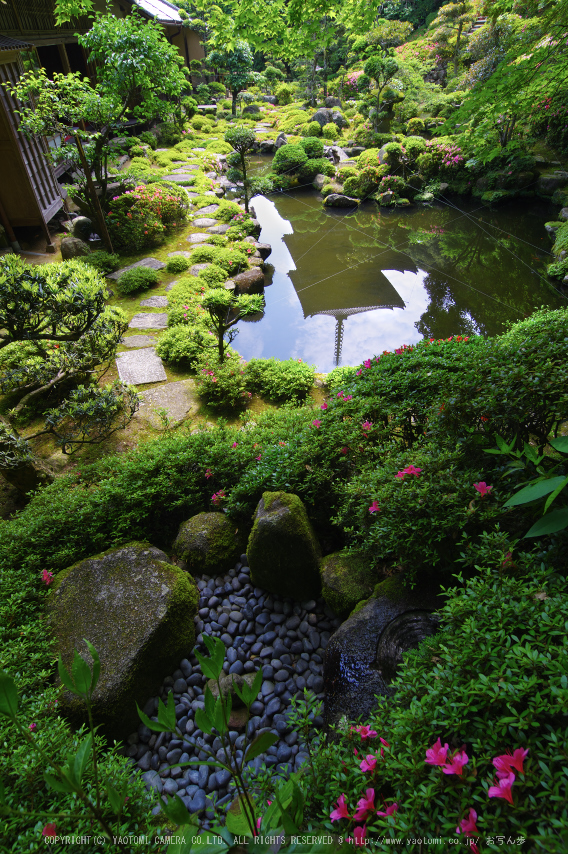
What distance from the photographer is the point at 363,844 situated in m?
1.31

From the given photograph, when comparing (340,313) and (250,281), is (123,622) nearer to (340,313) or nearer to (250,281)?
(340,313)

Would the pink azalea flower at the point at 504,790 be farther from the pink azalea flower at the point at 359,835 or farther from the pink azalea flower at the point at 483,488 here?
the pink azalea flower at the point at 483,488

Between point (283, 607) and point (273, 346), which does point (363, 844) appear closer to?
point (283, 607)

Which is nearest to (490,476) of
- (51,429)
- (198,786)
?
(198,786)

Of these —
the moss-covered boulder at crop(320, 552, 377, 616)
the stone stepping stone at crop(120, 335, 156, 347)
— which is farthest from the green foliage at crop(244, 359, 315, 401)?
the moss-covered boulder at crop(320, 552, 377, 616)

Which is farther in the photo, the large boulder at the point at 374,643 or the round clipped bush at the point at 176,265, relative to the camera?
the round clipped bush at the point at 176,265

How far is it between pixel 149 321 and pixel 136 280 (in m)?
1.20

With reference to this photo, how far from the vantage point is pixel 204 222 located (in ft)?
35.8

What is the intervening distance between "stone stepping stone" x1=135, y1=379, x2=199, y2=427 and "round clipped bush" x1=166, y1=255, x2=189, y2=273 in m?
3.73

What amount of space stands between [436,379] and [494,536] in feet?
5.18

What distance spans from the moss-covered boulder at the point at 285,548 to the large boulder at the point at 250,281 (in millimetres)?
6208

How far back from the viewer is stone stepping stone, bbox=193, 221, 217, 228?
1078cm

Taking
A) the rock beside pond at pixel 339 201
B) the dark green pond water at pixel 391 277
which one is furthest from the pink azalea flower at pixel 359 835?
the rock beside pond at pixel 339 201

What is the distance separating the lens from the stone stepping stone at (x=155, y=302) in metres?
7.57
